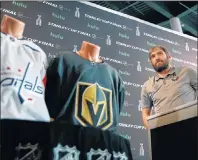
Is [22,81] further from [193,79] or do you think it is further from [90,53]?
[193,79]

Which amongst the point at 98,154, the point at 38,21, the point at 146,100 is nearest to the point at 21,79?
the point at 98,154

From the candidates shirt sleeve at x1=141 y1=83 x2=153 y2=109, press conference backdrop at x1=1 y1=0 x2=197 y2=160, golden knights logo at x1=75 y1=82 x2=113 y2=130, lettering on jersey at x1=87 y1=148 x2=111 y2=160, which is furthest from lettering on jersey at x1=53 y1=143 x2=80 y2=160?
press conference backdrop at x1=1 y1=0 x2=197 y2=160

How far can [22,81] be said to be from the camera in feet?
4.37

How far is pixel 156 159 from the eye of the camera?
1.65 metres

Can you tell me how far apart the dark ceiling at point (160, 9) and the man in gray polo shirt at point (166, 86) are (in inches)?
98.3

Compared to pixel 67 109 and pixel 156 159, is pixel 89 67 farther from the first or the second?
pixel 156 159

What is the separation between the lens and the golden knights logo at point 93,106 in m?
1.46

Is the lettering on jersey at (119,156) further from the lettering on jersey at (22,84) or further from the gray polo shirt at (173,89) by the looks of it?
the gray polo shirt at (173,89)

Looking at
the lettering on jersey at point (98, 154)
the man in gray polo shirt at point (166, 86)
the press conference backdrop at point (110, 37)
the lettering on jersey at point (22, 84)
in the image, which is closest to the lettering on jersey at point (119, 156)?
the lettering on jersey at point (98, 154)

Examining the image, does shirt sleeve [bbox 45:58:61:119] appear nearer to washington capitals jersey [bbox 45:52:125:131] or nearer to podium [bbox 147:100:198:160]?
washington capitals jersey [bbox 45:52:125:131]

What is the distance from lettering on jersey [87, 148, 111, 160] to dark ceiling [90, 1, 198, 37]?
344cm

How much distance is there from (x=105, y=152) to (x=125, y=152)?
0.12 metres

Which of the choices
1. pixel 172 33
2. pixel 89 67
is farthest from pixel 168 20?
pixel 89 67

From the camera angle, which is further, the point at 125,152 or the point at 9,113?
the point at 125,152
